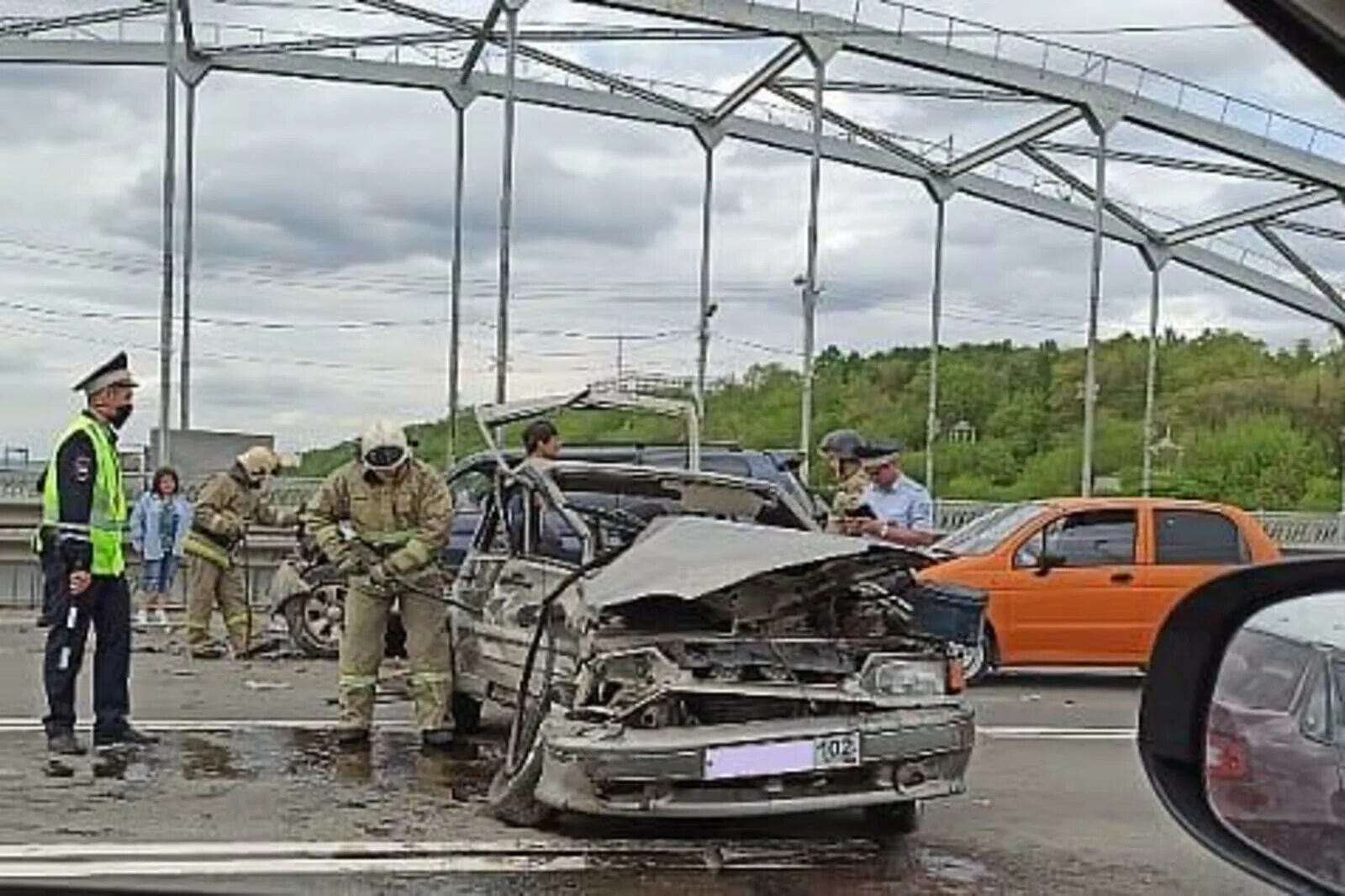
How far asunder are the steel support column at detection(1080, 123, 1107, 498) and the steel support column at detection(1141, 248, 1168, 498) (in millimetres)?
706

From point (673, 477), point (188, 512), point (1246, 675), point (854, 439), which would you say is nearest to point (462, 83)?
point (188, 512)

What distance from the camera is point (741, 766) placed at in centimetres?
779

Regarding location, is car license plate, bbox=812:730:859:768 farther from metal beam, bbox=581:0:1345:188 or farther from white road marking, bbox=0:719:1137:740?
metal beam, bbox=581:0:1345:188

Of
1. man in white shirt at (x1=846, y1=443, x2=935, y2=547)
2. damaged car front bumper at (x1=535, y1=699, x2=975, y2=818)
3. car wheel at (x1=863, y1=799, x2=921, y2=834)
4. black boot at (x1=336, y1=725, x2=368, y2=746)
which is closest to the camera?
damaged car front bumper at (x1=535, y1=699, x2=975, y2=818)

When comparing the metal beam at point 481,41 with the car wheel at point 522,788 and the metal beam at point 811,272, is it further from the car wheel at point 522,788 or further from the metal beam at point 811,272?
the car wheel at point 522,788

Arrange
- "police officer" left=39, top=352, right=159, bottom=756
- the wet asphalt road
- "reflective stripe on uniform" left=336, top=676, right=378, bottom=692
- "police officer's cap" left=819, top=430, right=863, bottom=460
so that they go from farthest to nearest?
"police officer's cap" left=819, top=430, right=863, bottom=460 → "reflective stripe on uniform" left=336, top=676, right=378, bottom=692 → "police officer" left=39, top=352, right=159, bottom=756 → the wet asphalt road

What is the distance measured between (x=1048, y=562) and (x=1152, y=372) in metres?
12.9

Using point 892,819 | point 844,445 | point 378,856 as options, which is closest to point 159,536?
point 844,445

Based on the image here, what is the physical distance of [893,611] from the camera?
28.7 ft

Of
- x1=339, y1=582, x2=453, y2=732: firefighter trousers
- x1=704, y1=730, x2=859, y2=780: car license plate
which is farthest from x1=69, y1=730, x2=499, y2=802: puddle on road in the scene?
x1=704, y1=730, x2=859, y2=780: car license plate

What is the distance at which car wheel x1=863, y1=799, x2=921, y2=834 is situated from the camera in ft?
28.0

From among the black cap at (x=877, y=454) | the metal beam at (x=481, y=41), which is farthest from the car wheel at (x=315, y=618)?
the metal beam at (x=481, y=41)

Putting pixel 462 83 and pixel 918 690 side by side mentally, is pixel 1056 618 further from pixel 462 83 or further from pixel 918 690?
pixel 462 83

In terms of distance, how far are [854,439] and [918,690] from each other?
575 cm
